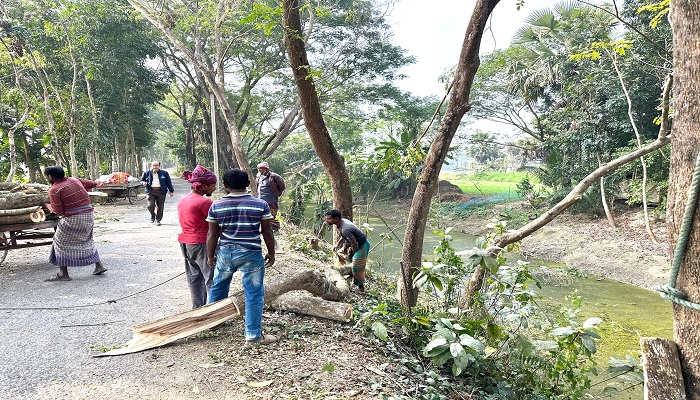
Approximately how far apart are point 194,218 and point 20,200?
3.39 metres

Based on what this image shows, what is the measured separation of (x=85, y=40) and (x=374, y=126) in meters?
13.7

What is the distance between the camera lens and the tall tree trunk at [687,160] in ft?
5.89

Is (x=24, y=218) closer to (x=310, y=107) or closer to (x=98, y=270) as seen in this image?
(x=98, y=270)

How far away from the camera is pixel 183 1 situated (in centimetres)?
1335

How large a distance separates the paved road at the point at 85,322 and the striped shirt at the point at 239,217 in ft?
3.72

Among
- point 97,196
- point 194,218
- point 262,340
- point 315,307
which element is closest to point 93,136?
point 97,196

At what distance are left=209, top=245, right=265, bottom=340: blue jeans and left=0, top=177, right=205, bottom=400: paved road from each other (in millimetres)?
710

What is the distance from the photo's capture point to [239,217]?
3791 millimetres

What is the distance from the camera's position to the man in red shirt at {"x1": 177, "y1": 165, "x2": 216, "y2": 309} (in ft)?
14.2

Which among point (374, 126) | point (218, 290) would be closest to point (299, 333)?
point (218, 290)

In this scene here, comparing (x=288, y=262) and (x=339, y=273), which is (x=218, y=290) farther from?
(x=288, y=262)

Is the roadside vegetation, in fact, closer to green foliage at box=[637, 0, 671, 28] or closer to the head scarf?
green foliage at box=[637, 0, 671, 28]

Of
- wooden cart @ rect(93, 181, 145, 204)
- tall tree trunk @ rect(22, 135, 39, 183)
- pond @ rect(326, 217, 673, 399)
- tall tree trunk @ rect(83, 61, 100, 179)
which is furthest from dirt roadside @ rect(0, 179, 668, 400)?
tall tree trunk @ rect(22, 135, 39, 183)

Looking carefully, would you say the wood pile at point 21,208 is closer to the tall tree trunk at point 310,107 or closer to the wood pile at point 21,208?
the wood pile at point 21,208
